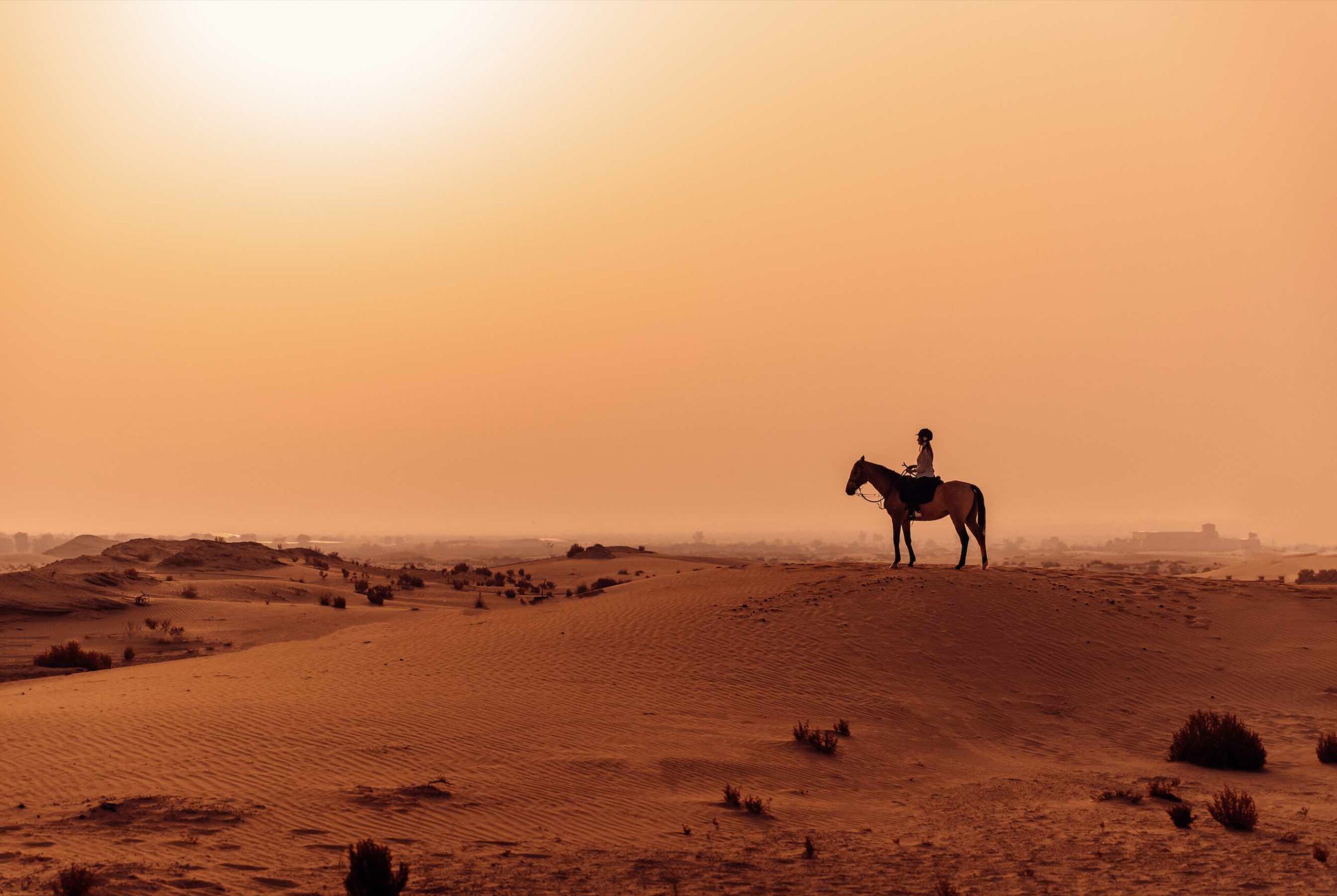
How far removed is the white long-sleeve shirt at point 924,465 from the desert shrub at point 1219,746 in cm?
960

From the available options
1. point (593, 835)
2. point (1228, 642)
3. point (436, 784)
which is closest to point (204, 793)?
point (436, 784)

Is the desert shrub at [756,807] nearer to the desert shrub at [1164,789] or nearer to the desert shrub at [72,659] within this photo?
the desert shrub at [1164,789]

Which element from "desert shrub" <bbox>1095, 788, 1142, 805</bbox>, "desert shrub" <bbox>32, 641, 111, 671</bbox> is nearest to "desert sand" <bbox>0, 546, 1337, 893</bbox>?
"desert shrub" <bbox>1095, 788, 1142, 805</bbox>

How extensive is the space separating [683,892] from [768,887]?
0.87 meters

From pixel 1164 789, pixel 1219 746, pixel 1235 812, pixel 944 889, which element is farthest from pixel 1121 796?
pixel 944 889

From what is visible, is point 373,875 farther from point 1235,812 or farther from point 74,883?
point 1235,812

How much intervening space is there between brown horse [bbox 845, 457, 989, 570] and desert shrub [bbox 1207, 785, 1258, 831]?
40.9ft

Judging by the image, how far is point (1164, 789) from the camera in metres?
14.4

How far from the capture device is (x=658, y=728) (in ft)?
57.4

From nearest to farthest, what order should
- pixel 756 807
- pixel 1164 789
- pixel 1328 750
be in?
1. pixel 756 807
2. pixel 1164 789
3. pixel 1328 750

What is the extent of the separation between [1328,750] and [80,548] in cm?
11602

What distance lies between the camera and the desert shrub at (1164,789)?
46.6ft

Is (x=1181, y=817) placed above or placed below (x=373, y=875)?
below

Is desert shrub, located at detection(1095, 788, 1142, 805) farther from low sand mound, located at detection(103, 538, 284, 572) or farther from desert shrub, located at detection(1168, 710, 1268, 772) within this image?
low sand mound, located at detection(103, 538, 284, 572)
